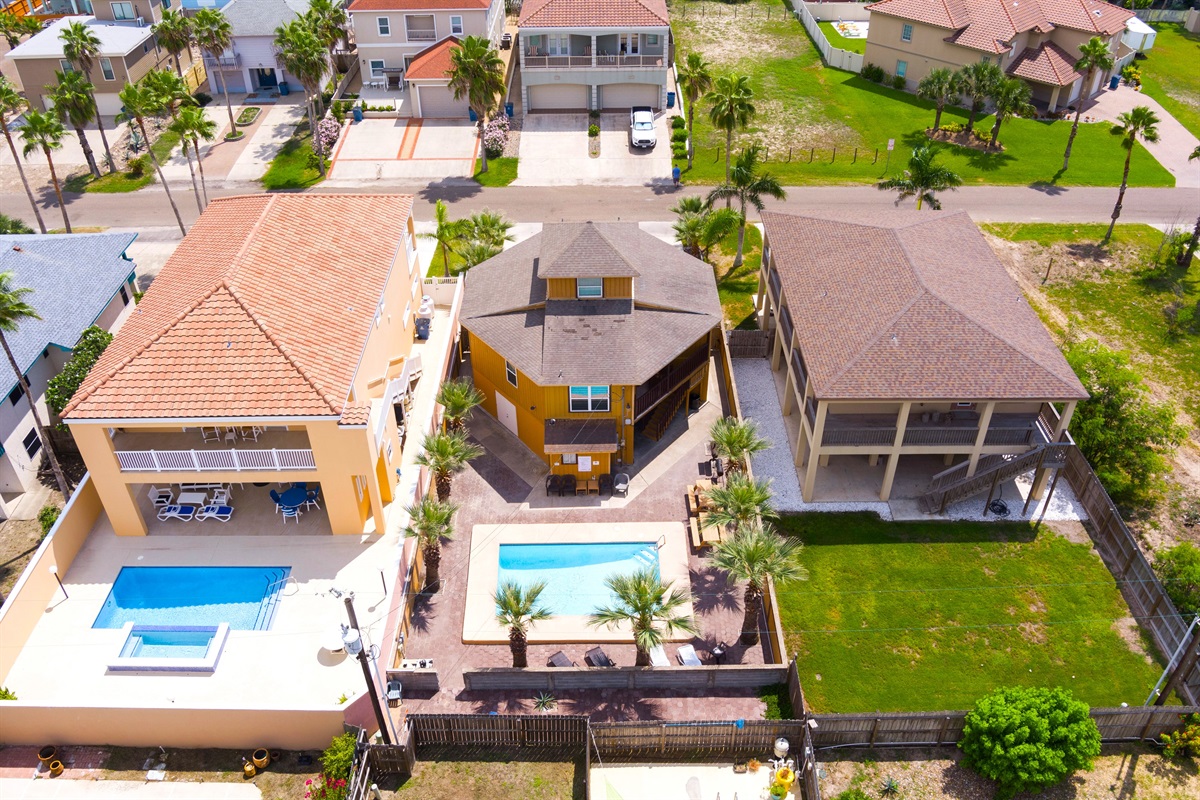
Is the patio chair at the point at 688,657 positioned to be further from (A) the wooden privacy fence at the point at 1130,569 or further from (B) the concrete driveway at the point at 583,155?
(B) the concrete driveway at the point at 583,155

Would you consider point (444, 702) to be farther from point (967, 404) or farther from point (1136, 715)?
point (967, 404)

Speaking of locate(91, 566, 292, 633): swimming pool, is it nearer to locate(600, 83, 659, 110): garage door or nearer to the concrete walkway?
locate(600, 83, 659, 110): garage door

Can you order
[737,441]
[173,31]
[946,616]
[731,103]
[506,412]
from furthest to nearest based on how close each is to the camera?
[173,31], [731,103], [506,412], [737,441], [946,616]

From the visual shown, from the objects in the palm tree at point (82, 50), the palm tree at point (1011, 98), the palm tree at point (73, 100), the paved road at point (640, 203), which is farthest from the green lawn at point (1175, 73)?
the palm tree at point (82, 50)

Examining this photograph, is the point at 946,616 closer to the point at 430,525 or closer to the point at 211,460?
the point at 430,525

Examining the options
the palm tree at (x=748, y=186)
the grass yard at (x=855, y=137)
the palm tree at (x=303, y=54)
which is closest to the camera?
the palm tree at (x=748, y=186)

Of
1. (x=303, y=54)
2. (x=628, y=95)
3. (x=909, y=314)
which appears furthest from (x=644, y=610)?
(x=628, y=95)

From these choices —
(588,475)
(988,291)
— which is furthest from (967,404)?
(588,475)

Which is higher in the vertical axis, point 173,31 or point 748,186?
point 173,31
